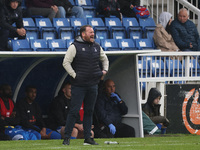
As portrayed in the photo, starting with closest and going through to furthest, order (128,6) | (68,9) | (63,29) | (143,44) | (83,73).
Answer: (83,73)
(63,29)
(143,44)
(68,9)
(128,6)

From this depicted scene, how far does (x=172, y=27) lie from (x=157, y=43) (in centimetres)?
75

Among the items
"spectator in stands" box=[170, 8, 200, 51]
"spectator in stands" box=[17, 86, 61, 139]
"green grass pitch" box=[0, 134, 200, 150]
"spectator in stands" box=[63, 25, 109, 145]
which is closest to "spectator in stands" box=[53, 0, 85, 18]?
"spectator in stands" box=[170, 8, 200, 51]

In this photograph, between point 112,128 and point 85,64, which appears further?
point 112,128

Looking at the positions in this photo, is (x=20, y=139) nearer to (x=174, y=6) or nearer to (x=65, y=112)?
(x=65, y=112)

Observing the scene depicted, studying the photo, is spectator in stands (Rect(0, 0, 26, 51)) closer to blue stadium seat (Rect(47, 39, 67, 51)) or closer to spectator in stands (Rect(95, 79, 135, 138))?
blue stadium seat (Rect(47, 39, 67, 51))

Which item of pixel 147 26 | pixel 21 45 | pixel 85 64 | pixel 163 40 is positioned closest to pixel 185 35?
pixel 163 40

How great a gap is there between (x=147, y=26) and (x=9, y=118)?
721 cm

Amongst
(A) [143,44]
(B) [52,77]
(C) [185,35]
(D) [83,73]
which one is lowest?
(B) [52,77]

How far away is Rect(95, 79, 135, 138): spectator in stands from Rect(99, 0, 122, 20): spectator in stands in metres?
5.47

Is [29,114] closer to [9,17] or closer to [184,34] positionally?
[9,17]

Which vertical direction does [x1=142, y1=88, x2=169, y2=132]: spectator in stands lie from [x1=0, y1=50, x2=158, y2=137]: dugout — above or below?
below

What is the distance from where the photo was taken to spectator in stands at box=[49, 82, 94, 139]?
39.2ft

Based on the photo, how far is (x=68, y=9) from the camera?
1689 centimetres

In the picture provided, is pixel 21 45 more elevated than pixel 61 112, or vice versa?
pixel 21 45
